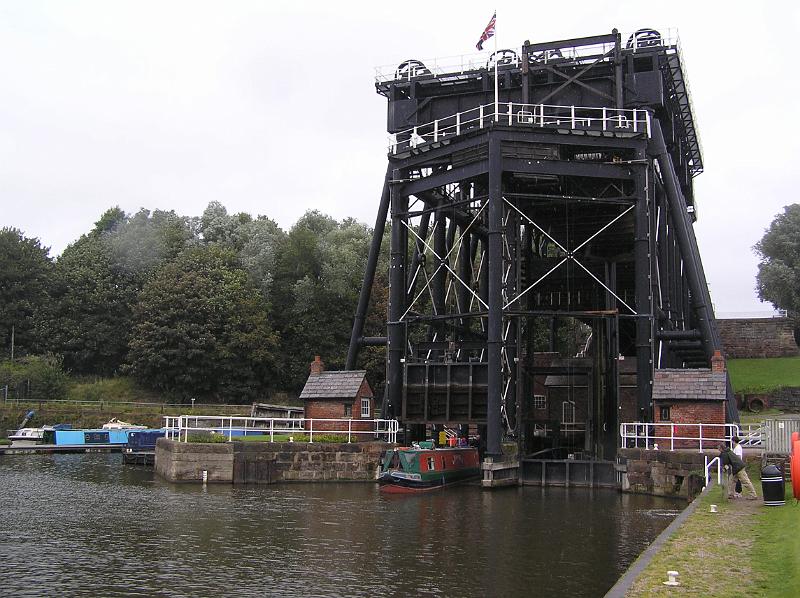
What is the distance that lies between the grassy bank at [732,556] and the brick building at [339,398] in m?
21.8

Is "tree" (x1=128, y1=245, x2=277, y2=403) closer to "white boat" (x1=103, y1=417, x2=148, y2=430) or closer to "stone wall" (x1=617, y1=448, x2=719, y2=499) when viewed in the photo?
"white boat" (x1=103, y1=417, x2=148, y2=430)

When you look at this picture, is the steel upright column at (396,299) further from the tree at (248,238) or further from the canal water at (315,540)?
the tree at (248,238)

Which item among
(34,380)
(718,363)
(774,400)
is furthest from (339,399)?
(34,380)

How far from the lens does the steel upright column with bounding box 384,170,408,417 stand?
41562mm

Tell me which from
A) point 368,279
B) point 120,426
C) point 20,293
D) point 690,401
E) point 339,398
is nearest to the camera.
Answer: point 690,401

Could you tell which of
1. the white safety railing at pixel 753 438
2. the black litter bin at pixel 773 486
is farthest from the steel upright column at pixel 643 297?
the black litter bin at pixel 773 486

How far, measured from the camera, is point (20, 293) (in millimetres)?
75812

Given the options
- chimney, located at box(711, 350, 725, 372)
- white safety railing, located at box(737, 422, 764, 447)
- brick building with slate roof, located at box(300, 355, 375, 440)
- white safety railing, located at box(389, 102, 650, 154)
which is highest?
white safety railing, located at box(389, 102, 650, 154)

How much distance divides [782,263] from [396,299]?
5846 cm

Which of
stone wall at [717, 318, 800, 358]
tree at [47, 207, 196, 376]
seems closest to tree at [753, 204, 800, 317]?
stone wall at [717, 318, 800, 358]

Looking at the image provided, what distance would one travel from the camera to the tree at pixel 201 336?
70325 millimetres

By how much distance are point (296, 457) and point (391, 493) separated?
544 cm

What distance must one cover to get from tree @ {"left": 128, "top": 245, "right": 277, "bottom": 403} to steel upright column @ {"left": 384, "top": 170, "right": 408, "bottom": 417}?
32.1m

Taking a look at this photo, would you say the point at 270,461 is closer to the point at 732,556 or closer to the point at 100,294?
the point at 732,556
